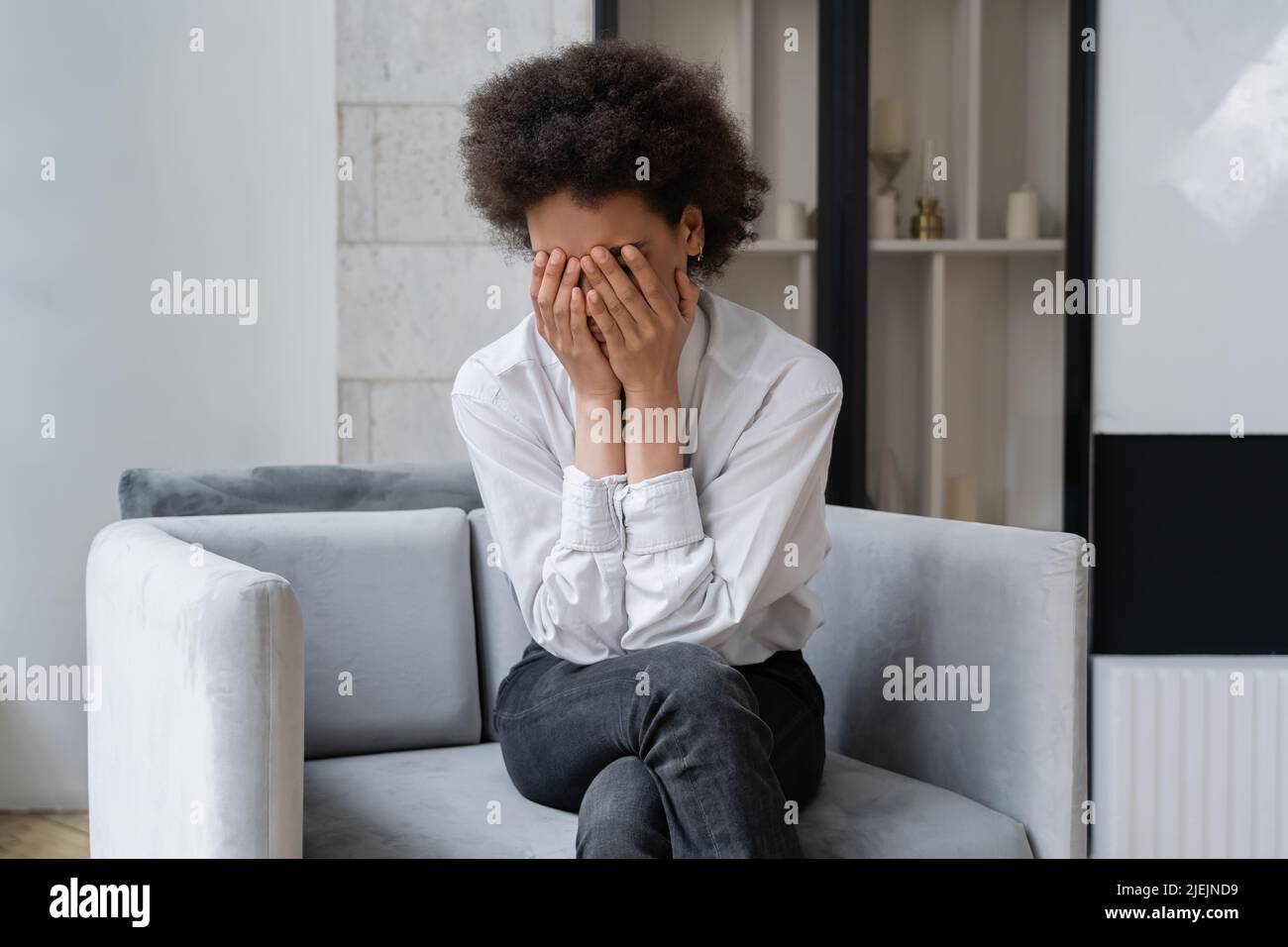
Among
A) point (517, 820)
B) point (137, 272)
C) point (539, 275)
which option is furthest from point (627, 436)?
point (137, 272)

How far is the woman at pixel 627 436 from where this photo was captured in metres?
1.23

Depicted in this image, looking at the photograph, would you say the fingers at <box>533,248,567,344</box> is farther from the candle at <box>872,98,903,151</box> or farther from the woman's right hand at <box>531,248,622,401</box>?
the candle at <box>872,98,903,151</box>

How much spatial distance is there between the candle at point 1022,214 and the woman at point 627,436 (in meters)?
1.05

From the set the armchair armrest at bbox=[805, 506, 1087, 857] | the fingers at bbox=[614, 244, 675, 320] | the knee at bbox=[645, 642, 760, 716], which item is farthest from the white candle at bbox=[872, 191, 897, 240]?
the knee at bbox=[645, 642, 760, 716]

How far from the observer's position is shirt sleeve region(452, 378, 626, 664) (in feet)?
4.10

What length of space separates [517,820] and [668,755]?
10.5 inches

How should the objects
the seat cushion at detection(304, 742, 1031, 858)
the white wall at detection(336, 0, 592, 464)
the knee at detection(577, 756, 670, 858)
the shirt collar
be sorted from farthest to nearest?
the white wall at detection(336, 0, 592, 464) < the shirt collar < the seat cushion at detection(304, 742, 1031, 858) < the knee at detection(577, 756, 670, 858)

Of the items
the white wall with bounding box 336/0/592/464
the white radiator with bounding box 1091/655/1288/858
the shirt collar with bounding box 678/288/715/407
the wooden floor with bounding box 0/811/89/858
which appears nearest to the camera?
the shirt collar with bounding box 678/288/715/407

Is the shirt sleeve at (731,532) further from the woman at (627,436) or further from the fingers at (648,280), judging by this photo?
the fingers at (648,280)

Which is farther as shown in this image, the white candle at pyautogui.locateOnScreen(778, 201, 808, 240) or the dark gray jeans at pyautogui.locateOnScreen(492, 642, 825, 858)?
the white candle at pyautogui.locateOnScreen(778, 201, 808, 240)

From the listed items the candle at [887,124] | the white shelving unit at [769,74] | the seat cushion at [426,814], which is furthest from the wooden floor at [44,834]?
the candle at [887,124]

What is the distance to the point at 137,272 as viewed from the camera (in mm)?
2443

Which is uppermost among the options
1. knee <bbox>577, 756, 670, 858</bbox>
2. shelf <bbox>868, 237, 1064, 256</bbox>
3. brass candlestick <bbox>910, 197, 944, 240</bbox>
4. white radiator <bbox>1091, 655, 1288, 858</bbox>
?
brass candlestick <bbox>910, 197, 944, 240</bbox>
